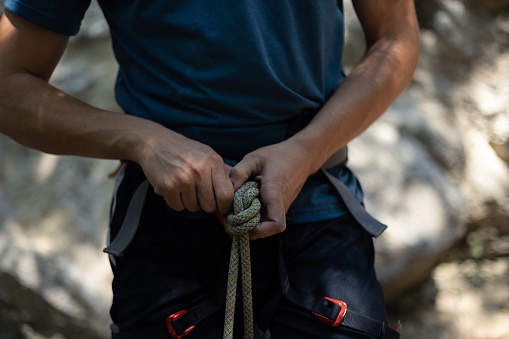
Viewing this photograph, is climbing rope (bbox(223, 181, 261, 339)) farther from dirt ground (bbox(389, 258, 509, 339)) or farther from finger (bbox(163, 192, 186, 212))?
dirt ground (bbox(389, 258, 509, 339))

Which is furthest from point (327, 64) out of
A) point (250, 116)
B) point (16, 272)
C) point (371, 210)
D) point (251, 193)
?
point (16, 272)

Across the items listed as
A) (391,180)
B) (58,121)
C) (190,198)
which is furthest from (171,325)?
(391,180)

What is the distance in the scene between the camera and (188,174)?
1.23 meters

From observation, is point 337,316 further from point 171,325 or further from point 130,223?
point 130,223

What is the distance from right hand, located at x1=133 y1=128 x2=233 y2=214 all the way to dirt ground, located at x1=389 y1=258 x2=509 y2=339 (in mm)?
1527

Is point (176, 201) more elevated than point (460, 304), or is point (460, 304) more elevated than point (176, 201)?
point (176, 201)

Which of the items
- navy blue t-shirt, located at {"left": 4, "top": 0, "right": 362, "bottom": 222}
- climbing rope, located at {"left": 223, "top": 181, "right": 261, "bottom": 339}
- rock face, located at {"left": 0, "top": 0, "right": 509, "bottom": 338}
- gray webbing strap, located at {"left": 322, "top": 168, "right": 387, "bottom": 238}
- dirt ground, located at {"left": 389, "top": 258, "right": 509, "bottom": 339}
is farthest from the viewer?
dirt ground, located at {"left": 389, "top": 258, "right": 509, "bottom": 339}

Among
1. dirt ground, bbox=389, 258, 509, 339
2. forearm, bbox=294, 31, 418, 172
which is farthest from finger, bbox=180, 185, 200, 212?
dirt ground, bbox=389, 258, 509, 339

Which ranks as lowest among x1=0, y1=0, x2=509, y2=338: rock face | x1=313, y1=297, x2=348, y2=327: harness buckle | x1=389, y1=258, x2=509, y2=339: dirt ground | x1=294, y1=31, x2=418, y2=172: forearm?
x1=389, y1=258, x2=509, y2=339: dirt ground

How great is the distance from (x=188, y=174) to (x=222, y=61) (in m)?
0.24

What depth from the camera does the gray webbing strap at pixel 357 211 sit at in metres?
1.46

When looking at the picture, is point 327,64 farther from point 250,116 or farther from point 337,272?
point 337,272

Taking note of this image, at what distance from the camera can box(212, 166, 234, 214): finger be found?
1.23 meters

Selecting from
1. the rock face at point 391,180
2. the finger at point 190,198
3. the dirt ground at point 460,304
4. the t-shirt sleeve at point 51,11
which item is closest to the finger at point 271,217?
the finger at point 190,198
